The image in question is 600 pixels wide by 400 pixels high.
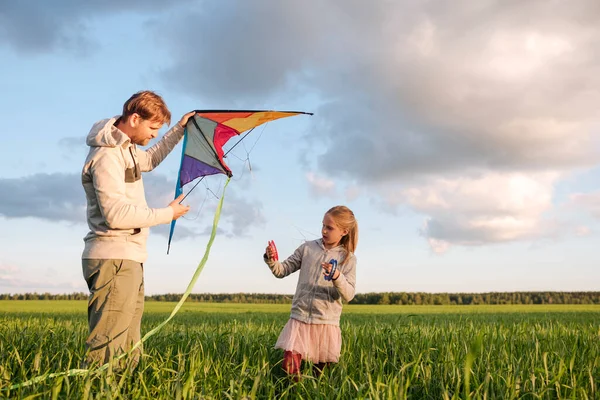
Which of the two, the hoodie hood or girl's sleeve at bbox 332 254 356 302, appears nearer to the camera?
the hoodie hood

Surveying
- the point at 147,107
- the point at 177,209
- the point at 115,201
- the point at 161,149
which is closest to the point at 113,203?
the point at 115,201

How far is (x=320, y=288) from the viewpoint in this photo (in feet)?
16.9

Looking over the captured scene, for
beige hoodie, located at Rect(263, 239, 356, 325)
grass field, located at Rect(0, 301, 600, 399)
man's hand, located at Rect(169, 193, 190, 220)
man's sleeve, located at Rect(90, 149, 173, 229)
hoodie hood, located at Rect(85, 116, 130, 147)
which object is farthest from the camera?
beige hoodie, located at Rect(263, 239, 356, 325)

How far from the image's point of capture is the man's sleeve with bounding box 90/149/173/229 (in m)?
4.21

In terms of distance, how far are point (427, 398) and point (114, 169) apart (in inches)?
123

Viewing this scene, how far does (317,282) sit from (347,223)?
2.16 feet

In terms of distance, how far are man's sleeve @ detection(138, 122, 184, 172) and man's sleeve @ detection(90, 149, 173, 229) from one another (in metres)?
0.77

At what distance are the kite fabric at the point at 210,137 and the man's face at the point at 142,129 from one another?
540 mm

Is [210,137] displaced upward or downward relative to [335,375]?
upward

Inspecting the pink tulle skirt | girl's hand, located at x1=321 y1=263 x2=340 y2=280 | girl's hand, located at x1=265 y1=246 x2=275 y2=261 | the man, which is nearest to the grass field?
the pink tulle skirt

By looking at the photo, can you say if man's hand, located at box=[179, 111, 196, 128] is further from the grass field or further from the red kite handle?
the grass field

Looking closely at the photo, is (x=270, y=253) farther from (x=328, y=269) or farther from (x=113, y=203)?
(x=113, y=203)

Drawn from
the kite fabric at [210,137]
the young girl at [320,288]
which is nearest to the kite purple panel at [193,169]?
the kite fabric at [210,137]

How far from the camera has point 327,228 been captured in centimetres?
528
